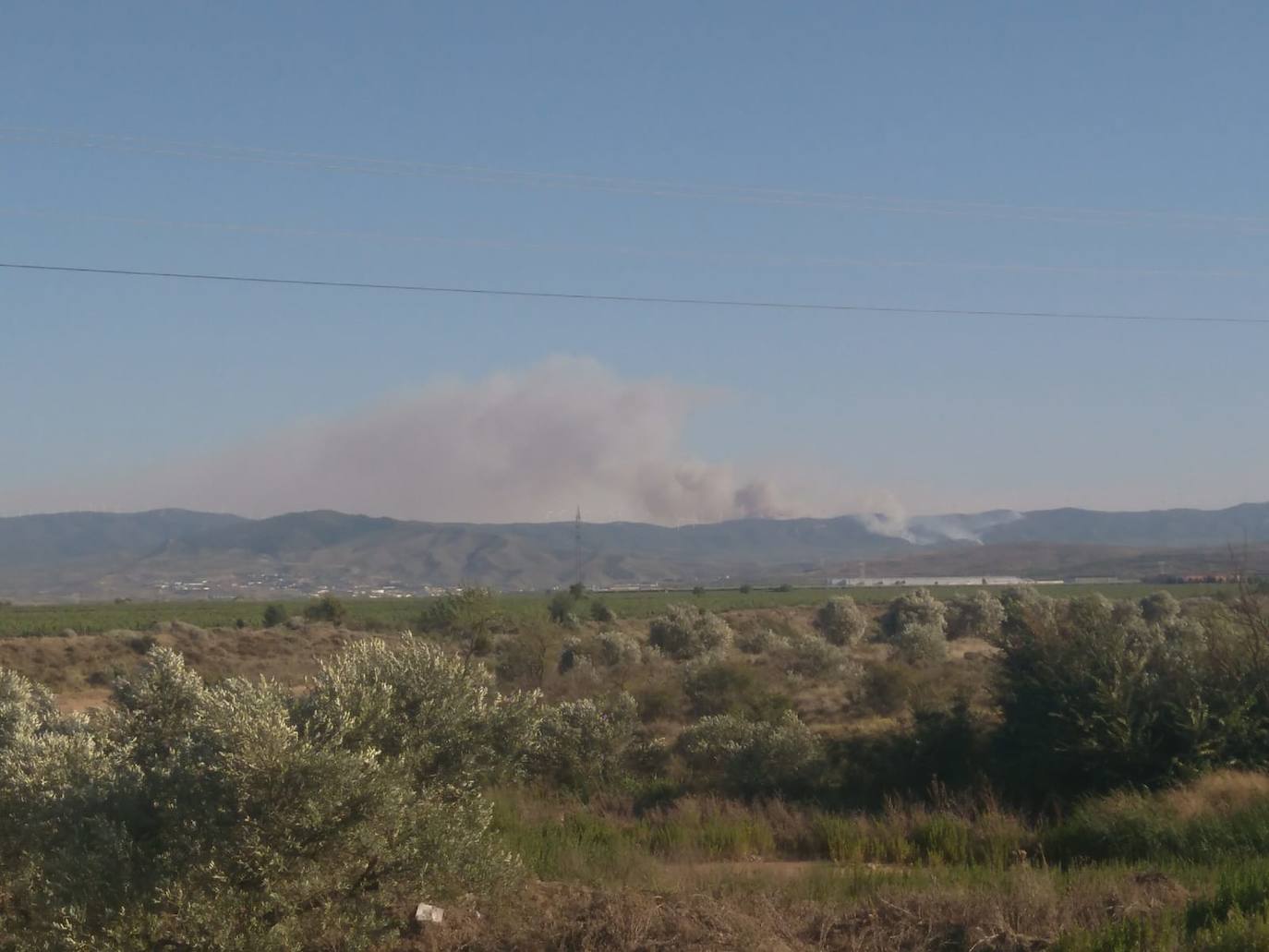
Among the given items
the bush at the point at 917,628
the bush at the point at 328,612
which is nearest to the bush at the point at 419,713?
the bush at the point at 917,628

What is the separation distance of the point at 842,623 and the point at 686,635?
483 inches

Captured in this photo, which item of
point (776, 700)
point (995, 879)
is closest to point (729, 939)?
point (995, 879)

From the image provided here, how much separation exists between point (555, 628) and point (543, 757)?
27.2m

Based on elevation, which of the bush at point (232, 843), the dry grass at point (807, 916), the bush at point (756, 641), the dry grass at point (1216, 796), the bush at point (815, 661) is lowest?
the bush at point (756, 641)

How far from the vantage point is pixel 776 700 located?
105 feet

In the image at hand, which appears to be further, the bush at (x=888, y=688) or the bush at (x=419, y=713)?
the bush at (x=888, y=688)

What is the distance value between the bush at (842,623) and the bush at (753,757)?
37.7m

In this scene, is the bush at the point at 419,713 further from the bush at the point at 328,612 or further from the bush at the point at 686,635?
the bush at the point at 328,612

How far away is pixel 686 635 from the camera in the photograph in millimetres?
56188

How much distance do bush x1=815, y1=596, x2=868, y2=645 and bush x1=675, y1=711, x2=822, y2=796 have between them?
3772cm

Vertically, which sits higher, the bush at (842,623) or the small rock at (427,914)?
the small rock at (427,914)

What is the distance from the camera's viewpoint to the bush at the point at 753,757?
888 inches

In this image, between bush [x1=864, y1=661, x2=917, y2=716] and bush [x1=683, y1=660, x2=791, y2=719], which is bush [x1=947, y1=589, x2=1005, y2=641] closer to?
bush [x1=864, y1=661, x2=917, y2=716]

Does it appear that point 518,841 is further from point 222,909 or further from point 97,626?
point 97,626
